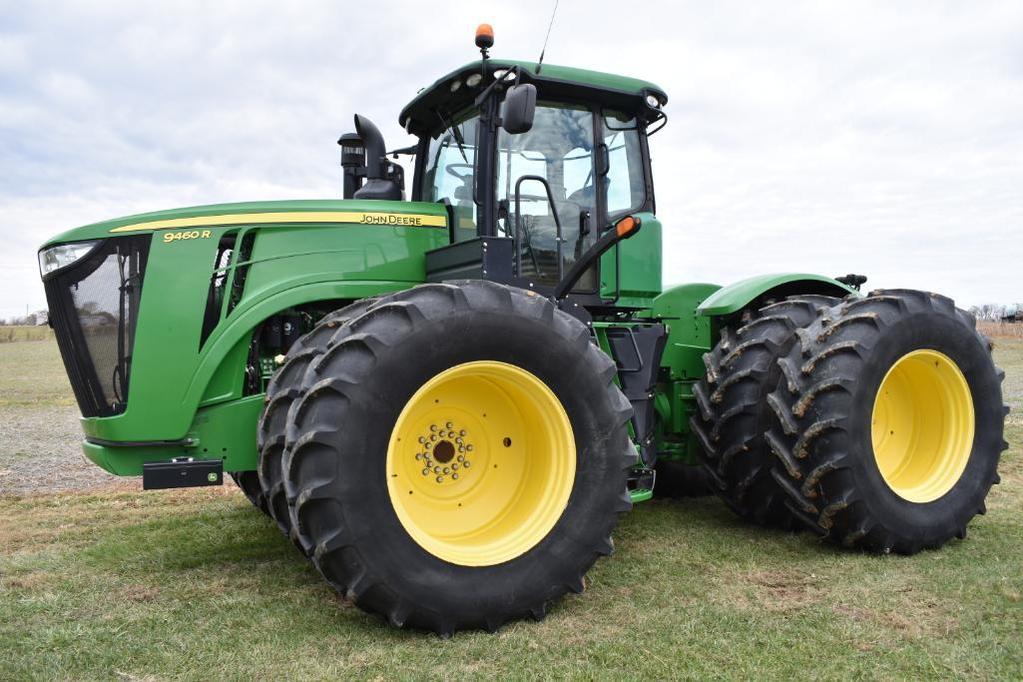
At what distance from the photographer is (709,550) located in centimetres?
504

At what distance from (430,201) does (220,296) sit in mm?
1652

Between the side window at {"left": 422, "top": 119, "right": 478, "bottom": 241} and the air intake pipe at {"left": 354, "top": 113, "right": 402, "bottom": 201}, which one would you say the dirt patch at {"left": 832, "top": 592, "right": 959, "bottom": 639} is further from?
the air intake pipe at {"left": 354, "top": 113, "right": 402, "bottom": 201}

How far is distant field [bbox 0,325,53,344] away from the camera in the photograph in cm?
4084

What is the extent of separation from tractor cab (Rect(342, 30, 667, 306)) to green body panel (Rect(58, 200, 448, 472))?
0.62 m

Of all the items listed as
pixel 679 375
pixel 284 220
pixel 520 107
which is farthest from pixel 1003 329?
pixel 284 220

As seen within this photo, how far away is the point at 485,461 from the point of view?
4.23m

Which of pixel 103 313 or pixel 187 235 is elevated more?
pixel 187 235

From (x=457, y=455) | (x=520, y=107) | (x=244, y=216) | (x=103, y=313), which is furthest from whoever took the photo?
(x=244, y=216)

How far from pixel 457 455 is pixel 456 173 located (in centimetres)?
195

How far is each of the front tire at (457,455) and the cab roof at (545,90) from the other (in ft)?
5.46

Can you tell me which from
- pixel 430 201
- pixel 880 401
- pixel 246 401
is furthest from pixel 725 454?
pixel 246 401

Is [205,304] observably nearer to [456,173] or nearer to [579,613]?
[456,173]

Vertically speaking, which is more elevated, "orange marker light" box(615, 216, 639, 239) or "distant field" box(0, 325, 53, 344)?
"orange marker light" box(615, 216, 639, 239)

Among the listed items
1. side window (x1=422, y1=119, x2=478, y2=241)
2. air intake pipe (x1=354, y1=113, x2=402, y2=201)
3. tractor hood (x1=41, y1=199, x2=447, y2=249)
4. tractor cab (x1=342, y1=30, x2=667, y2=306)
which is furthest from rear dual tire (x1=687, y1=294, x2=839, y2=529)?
air intake pipe (x1=354, y1=113, x2=402, y2=201)
